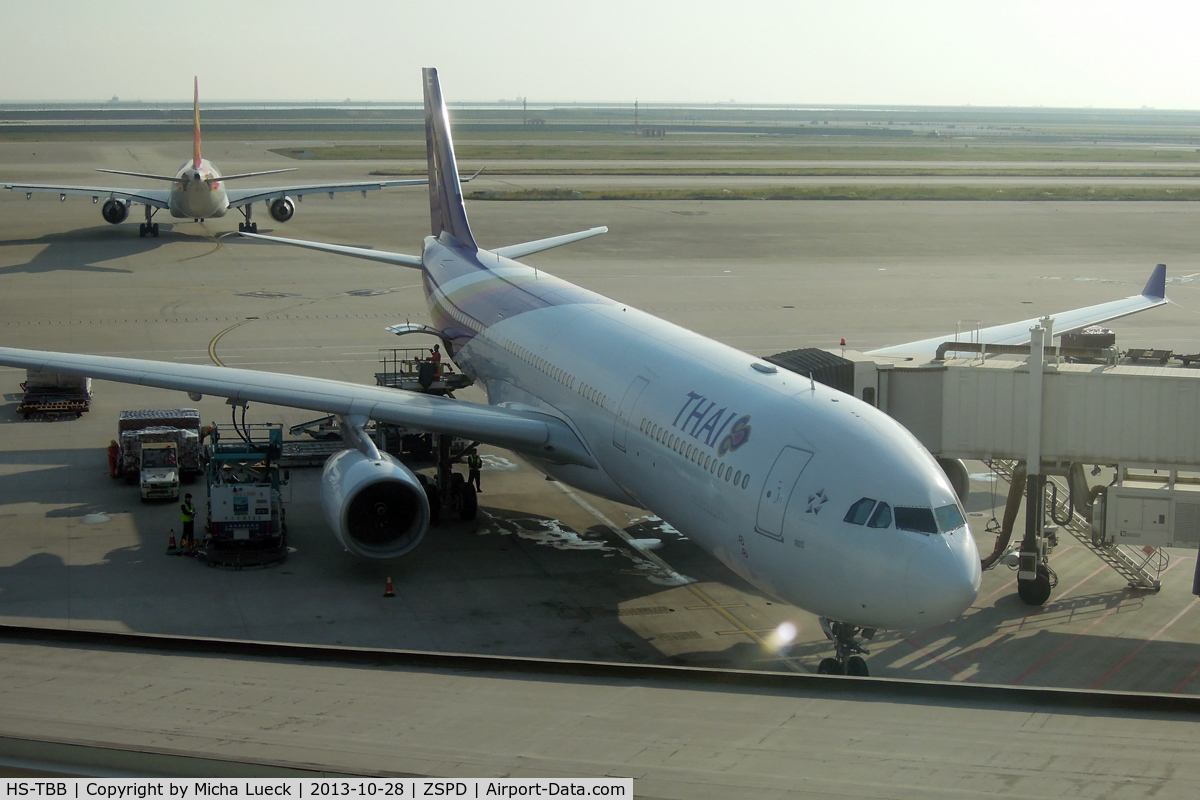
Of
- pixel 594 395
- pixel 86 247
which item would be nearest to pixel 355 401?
pixel 594 395

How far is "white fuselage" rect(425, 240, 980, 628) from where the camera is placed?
47.7 feet

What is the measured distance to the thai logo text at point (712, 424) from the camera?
16953mm

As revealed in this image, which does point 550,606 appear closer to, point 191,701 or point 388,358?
point 191,701

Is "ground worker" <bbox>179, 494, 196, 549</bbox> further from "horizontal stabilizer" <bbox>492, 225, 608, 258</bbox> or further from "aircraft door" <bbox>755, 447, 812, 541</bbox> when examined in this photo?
"horizontal stabilizer" <bbox>492, 225, 608, 258</bbox>

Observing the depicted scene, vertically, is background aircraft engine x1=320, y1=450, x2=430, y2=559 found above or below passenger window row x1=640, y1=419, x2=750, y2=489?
below

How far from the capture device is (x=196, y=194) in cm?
6581

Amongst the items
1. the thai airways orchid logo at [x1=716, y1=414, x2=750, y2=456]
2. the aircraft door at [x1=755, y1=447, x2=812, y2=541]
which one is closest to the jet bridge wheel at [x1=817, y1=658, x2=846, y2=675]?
the aircraft door at [x1=755, y1=447, x2=812, y2=541]

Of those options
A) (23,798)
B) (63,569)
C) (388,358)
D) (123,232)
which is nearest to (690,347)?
(63,569)

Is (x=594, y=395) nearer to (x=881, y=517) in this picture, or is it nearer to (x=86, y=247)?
(x=881, y=517)

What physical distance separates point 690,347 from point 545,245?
17.5 m

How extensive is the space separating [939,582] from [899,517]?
95cm

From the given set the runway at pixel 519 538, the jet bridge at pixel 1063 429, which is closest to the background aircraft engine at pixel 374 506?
the runway at pixel 519 538

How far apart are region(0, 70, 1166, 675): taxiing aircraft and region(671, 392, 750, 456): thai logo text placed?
4 cm

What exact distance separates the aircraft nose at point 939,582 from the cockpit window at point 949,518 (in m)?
0.25
